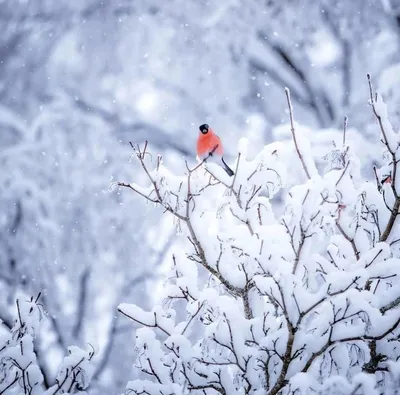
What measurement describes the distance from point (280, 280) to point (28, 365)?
1752 millimetres

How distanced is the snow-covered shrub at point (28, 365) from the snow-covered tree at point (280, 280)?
50 cm

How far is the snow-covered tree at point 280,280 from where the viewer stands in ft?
7.80

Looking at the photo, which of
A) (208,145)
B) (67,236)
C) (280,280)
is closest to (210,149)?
(208,145)

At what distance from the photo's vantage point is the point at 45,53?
29.4ft

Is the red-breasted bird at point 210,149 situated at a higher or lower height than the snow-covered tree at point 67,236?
lower

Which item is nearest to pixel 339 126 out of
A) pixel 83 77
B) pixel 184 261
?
pixel 184 261

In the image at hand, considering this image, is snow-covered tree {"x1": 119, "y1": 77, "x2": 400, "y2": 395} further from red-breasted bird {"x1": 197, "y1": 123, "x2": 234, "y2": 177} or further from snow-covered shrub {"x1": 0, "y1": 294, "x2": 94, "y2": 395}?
snow-covered shrub {"x1": 0, "y1": 294, "x2": 94, "y2": 395}

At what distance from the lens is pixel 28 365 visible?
311 cm

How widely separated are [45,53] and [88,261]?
3799 mm

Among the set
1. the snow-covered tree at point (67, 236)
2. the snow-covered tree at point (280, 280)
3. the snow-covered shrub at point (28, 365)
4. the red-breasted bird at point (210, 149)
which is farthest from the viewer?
the snow-covered tree at point (67, 236)

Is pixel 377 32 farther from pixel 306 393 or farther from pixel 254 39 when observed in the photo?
pixel 306 393

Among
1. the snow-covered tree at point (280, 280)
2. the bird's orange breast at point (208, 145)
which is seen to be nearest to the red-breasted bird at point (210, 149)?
the bird's orange breast at point (208, 145)

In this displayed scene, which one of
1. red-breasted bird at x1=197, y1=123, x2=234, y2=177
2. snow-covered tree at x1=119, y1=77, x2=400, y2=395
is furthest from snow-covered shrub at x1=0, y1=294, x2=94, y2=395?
red-breasted bird at x1=197, y1=123, x2=234, y2=177

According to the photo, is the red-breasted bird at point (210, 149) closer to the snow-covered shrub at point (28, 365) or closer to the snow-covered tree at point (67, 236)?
the snow-covered shrub at point (28, 365)
